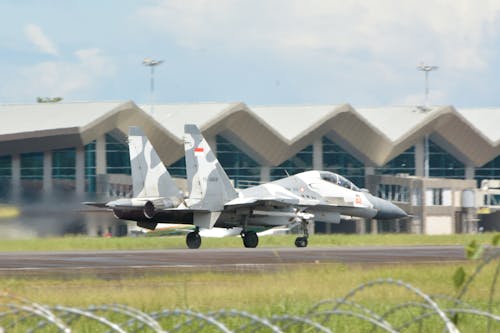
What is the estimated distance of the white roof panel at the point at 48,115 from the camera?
68.7 meters

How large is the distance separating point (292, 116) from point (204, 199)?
40.9 m

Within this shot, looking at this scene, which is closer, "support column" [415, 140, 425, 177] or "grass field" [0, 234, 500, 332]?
"grass field" [0, 234, 500, 332]

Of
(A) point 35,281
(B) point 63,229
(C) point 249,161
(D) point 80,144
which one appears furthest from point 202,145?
(C) point 249,161

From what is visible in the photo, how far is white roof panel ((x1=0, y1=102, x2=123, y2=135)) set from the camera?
68.7m

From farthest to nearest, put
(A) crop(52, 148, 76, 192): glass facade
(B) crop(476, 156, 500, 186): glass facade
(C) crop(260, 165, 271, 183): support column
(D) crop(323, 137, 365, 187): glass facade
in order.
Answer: (B) crop(476, 156, 500, 186): glass facade, (D) crop(323, 137, 365, 187): glass facade, (C) crop(260, 165, 271, 183): support column, (A) crop(52, 148, 76, 192): glass facade

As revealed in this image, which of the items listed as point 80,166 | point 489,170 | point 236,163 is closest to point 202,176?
point 80,166

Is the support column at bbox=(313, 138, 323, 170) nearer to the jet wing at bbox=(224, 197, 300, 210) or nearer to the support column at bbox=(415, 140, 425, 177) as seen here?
the support column at bbox=(415, 140, 425, 177)

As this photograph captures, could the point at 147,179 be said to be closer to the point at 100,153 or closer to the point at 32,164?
the point at 32,164

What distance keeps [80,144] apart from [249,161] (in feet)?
48.9

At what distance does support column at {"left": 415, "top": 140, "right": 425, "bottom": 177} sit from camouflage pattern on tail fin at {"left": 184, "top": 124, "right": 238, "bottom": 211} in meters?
45.4

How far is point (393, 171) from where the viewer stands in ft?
272

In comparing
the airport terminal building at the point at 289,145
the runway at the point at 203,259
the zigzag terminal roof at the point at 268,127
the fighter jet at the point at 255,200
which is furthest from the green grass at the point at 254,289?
the zigzag terminal roof at the point at 268,127

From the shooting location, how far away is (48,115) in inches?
2827

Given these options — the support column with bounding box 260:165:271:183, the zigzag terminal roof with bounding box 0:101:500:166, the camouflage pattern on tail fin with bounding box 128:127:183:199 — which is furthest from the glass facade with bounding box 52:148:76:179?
the camouflage pattern on tail fin with bounding box 128:127:183:199
